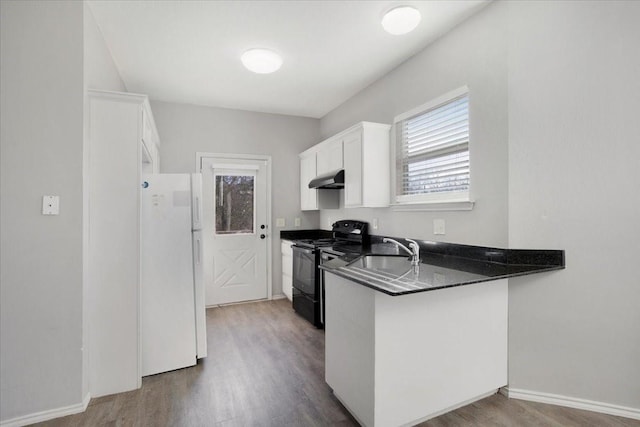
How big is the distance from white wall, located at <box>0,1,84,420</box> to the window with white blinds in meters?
2.58

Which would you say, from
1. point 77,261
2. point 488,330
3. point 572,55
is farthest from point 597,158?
point 77,261

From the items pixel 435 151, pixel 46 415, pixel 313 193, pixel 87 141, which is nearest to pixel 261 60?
pixel 87 141

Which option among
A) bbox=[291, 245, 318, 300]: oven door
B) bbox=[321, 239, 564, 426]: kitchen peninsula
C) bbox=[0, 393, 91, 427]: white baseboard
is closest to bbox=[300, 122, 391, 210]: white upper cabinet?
bbox=[291, 245, 318, 300]: oven door

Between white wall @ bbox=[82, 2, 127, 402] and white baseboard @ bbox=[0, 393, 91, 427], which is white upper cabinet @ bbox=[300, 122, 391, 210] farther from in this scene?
white baseboard @ bbox=[0, 393, 91, 427]

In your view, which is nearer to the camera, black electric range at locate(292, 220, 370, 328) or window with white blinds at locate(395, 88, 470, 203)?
window with white blinds at locate(395, 88, 470, 203)

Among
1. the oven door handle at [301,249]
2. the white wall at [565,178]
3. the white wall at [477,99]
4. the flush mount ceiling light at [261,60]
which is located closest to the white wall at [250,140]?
the oven door handle at [301,249]

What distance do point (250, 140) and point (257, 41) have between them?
193cm

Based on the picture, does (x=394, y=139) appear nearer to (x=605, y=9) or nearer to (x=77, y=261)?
(x=605, y=9)

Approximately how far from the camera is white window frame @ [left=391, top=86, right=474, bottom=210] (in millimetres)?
2354

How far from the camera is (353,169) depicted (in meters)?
3.26

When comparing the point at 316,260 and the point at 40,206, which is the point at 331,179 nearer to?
the point at 316,260

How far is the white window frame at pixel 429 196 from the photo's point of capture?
2354 millimetres

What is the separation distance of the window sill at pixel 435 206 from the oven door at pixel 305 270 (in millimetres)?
1037

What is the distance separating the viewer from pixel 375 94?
3.43 meters
